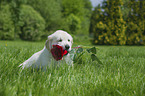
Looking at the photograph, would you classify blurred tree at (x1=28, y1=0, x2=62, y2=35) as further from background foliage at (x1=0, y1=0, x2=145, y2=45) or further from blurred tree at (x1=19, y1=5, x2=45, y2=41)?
blurred tree at (x1=19, y1=5, x2=45, y2=41)

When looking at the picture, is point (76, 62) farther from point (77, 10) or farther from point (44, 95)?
point (77, 10)

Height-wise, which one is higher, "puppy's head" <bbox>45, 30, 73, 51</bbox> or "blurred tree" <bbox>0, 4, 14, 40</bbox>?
"blurred tree" <bbox>0, 4, 14, 40</bbox>

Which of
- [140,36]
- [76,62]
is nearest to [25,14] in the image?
[140,36]

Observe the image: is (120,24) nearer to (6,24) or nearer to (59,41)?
(59,41)

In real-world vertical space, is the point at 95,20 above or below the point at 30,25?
below

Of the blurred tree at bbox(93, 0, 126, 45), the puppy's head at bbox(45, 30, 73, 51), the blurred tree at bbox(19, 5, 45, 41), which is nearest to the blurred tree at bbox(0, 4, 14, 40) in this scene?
the blurred tree at bbox(19, 5, 45, 41)

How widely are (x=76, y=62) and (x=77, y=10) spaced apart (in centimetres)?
3912

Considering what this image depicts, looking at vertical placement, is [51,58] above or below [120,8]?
below

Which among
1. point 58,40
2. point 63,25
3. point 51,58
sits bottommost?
point 51,58

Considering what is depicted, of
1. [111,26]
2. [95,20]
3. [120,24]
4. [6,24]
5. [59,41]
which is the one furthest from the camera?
[6,24]

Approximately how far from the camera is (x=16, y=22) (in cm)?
2564

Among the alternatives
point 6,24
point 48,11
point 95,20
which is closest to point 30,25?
point 6,24

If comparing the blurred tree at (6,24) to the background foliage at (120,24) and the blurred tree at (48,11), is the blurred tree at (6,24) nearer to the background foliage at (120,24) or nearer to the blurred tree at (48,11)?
the blurred tree at (48,11)

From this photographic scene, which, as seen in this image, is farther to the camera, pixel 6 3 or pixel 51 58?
pixel 6 3
